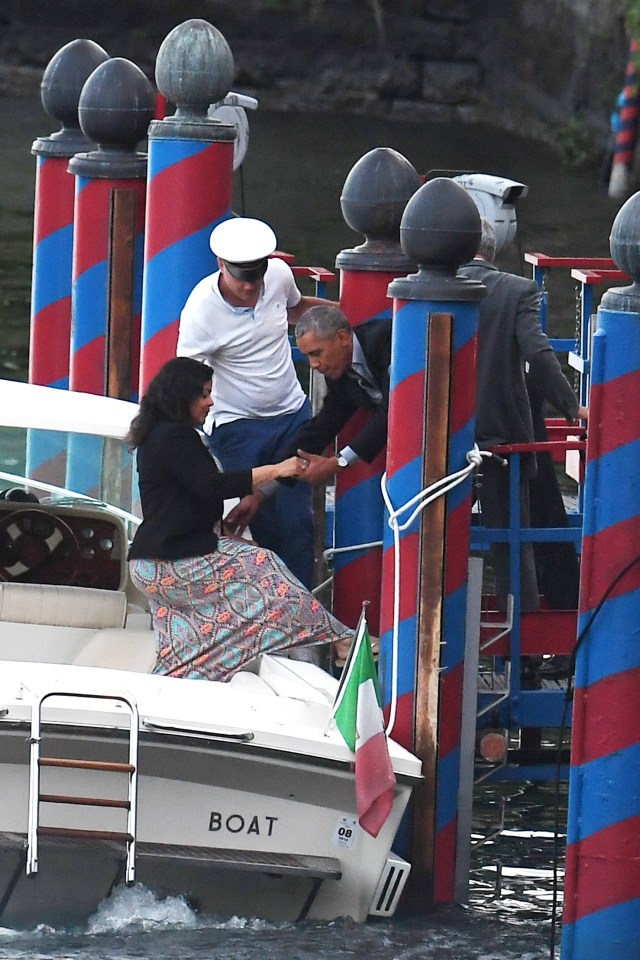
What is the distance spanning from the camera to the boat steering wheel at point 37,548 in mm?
6125

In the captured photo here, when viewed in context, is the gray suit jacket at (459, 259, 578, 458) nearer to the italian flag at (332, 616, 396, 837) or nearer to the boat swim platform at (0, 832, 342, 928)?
the italian flag at (332, 616, 396, 837)

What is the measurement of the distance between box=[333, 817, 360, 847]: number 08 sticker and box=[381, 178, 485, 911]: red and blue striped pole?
0.29 meters

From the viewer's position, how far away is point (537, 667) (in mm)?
6348

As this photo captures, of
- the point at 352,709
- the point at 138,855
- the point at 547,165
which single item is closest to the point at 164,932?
the point at 138,855

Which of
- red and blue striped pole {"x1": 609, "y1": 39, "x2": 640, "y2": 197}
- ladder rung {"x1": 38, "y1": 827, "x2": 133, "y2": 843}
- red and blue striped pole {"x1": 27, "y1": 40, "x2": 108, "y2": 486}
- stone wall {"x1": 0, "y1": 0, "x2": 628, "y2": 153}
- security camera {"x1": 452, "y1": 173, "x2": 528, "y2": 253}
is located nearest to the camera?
ladder rung {"x1": 38, "y1": 827, "x2": 133, "y2": 843}

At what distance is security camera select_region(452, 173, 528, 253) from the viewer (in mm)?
6496

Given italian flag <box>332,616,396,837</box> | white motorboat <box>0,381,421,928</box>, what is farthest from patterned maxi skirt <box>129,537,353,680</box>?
italian flag <box>332,616,396,837</box>

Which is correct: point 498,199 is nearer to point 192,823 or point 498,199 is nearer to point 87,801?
point 192,823

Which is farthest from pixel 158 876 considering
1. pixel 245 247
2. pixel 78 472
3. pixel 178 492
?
pixel 245 247

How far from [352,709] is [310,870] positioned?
1.35 ft

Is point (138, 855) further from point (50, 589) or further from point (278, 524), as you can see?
point (278, 524)

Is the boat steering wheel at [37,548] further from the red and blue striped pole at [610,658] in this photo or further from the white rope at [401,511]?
the red and blue striped pole at [610,658]

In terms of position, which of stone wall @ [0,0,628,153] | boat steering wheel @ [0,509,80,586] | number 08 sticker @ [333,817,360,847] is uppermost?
stone wall @ [0,0,628,153]

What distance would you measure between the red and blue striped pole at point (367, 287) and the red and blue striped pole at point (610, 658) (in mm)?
1487
